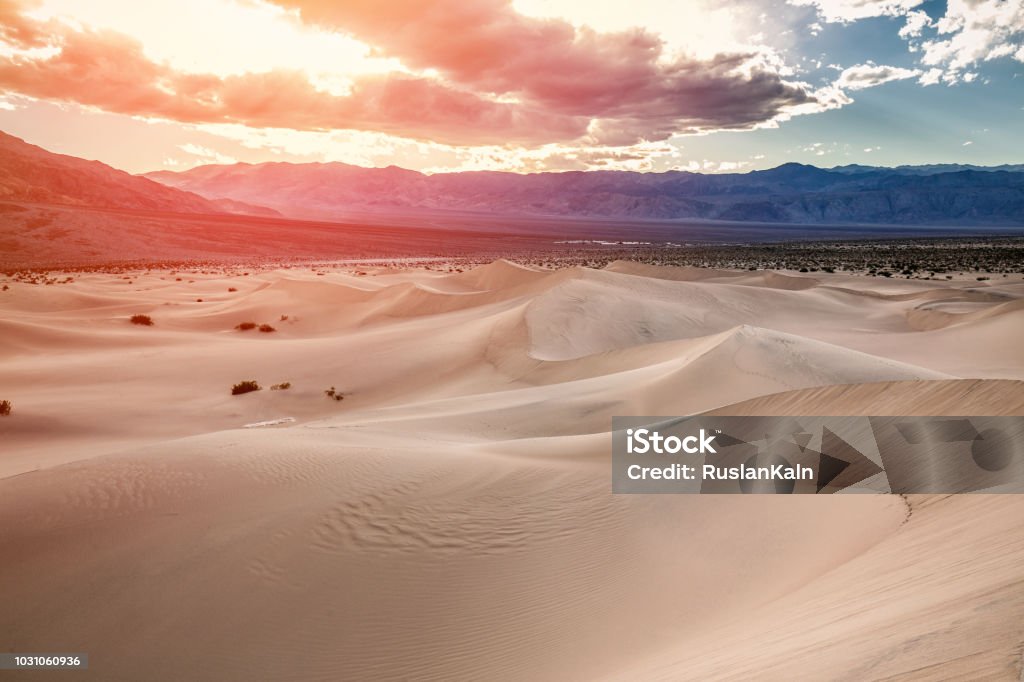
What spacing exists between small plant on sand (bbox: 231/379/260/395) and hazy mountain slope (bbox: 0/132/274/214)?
96126 mm

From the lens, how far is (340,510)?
5.68m

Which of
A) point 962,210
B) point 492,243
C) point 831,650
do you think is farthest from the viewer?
point 962,210

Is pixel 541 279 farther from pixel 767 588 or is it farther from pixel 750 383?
pixel 767 588

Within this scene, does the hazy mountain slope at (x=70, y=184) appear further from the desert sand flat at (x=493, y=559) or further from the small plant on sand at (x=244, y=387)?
the desert sand flat at (x=493, y=559)

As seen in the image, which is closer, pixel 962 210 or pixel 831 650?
pixel 831 650

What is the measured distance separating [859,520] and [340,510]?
4.47 m

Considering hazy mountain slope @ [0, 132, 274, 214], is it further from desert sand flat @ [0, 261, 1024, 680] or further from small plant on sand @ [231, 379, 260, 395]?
desert sand flat @ [0, 261, 1024, 680]

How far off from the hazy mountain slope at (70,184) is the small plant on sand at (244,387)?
96126 millimetres

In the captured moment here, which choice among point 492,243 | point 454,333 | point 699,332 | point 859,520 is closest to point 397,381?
point 454,333

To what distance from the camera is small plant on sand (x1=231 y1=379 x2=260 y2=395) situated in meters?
15.2

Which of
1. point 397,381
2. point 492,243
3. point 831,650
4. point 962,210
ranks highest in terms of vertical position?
point 962,210

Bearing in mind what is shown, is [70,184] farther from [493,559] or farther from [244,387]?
[493,559]

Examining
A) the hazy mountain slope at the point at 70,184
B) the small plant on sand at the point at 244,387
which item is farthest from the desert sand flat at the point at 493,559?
the hazy mountain slope at the point at 70,184

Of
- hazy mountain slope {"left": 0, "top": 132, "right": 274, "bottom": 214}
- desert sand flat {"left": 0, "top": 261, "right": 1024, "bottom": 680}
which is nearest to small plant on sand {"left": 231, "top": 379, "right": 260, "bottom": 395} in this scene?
desert sand flat {"left": 0, "top": 261, "right": 1024, "bottom": 680}
